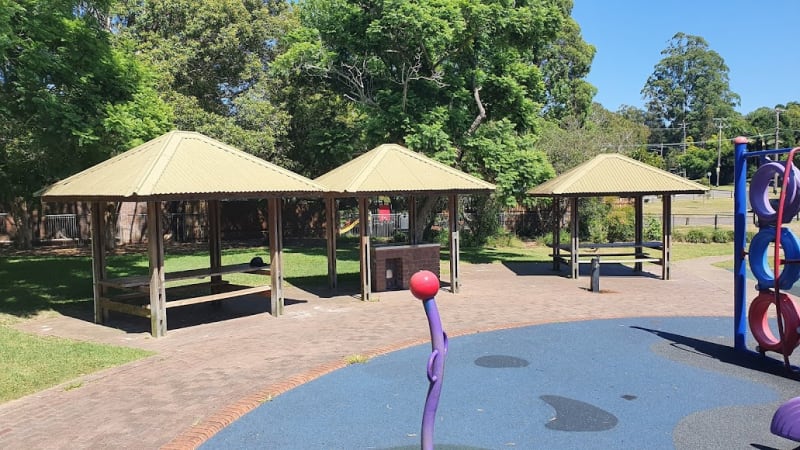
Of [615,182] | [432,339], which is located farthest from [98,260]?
[615,182]

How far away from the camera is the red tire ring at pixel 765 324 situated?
309 inches

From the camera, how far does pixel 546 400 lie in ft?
23.5

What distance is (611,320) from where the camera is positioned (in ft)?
38.5

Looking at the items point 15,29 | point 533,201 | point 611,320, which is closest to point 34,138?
point 15,29

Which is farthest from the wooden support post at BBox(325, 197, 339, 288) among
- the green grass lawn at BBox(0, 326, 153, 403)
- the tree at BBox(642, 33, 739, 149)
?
the tree at BBox(642, 33, 739, 149)

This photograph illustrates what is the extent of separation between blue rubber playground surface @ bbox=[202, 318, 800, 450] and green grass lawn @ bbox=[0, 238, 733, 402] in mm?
3486

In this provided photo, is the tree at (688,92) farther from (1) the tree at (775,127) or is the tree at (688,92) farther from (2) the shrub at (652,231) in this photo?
(2) the shrub at (652,231)

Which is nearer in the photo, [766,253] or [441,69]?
[766,253]

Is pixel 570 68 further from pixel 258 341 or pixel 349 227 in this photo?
pixel 258 341

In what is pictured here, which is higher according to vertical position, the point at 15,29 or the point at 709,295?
the point at 15,29

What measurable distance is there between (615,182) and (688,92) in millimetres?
102232

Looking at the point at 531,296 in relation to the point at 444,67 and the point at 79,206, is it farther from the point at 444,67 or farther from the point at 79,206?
the point at 79,206

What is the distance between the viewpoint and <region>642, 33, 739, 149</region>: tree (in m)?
102

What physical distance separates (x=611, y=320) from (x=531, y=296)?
2795 millimetres
